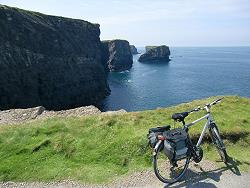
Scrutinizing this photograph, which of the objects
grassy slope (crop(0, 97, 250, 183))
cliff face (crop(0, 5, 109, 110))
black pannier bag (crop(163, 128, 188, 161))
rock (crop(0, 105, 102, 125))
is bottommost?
cliff face (crop(0, 5, 109, 110))

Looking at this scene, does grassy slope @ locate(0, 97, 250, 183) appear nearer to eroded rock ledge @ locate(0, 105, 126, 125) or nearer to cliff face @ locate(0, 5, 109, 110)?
eroded rock ledge @ locate(0, 105, 126, 125)

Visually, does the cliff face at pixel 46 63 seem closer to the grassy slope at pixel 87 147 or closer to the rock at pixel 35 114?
the rock at pixel 35 114

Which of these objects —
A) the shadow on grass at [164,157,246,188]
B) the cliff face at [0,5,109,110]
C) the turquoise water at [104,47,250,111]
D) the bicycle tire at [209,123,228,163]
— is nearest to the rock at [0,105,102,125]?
the bicycle tire at [209,123,228,163]

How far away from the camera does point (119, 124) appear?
1490 centimetres

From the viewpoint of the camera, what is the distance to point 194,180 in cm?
1057

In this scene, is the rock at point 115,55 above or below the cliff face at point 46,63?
below

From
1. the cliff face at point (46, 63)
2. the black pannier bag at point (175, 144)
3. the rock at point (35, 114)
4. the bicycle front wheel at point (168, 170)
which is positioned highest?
the black pannier bag at point (175, 144)

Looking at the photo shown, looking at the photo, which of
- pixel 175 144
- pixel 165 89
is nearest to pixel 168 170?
pixel 175 144

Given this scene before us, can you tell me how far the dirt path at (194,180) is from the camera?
34.0 ft

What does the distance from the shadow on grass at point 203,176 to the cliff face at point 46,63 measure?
71297mm

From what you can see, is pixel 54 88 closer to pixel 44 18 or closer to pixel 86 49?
pixel 44 18

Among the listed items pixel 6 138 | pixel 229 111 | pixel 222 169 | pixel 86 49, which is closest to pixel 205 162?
pixel 222 169

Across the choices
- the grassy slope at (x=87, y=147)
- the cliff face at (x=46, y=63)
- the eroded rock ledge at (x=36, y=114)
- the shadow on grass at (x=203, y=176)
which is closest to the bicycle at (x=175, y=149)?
the shadow on grass at (x=203, y=176)

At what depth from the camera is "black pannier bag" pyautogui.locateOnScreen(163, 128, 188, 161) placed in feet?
33.3
